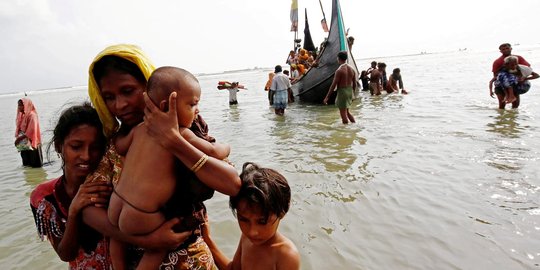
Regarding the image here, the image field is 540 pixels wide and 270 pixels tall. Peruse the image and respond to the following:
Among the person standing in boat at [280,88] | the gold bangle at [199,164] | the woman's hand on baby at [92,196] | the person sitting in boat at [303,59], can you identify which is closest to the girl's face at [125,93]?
the woman's hand on baby at [92,196]

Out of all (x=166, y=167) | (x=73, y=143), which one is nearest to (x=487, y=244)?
(x=166, y=167)

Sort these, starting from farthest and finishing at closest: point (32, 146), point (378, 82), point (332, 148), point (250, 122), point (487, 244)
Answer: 1. point (378, 82)
2. point (250, 122)
3. point (32, 146)
4. point (332, 148)
5. point (487, 244)

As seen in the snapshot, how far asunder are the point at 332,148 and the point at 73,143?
5.10 m

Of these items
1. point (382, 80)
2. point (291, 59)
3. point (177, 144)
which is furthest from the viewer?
point (291, 59)

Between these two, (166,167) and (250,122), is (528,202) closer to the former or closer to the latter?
(166,167)

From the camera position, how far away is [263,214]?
1.33 m

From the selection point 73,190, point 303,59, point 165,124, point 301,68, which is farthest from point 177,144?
point 303,59

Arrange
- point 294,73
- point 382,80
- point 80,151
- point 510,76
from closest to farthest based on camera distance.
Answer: point 80,151 < point 510,76 < point 382,80 < point 294,73

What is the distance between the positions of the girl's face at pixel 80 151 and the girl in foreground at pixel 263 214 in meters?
0.59

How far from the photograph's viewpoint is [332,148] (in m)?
6.12

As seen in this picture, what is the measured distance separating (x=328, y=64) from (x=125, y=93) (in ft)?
35.9

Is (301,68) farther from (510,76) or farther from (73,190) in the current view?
(73,190)

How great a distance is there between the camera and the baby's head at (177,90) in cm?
113

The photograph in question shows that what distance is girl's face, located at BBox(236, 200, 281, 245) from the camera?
133 cm
